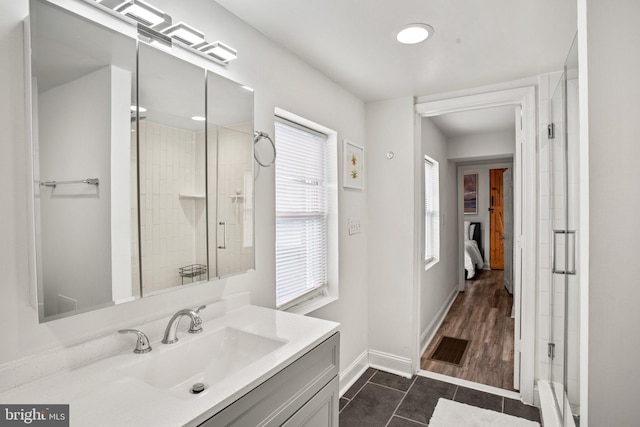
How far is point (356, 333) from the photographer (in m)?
2.89

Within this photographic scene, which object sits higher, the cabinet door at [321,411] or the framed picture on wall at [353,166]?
the framed picture on wall at [353,166]

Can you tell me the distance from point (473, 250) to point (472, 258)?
0.18m

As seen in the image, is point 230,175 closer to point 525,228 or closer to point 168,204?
point 168,204

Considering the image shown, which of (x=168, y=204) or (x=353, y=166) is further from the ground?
(x=353, y=166)

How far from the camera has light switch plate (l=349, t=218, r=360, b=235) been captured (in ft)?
9.05

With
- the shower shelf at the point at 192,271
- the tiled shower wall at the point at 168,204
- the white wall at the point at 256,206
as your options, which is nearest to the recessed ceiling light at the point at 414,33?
the white wall at the point at 256,206

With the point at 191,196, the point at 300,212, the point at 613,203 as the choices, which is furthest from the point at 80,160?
the point at 613,203

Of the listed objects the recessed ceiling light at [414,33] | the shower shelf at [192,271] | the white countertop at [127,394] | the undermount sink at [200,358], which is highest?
the recessed ceiling light at [414,33]

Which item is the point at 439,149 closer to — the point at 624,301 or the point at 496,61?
the point at 496,61

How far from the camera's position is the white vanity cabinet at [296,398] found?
0.96m

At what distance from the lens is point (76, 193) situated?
1025mm

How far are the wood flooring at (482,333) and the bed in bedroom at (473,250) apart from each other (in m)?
0.29

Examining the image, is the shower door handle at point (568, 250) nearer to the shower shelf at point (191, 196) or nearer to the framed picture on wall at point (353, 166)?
the framed picture on wall at point (353, 166)

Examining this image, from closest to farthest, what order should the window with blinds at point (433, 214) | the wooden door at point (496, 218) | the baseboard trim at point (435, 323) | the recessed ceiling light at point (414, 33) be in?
1. the recessed ceiling light at point (414, 33)
2. the baseboard trim at point (435, 323)
3. the window with blinds at point (433, 214)
4. the wooden door at point (496, 218)
